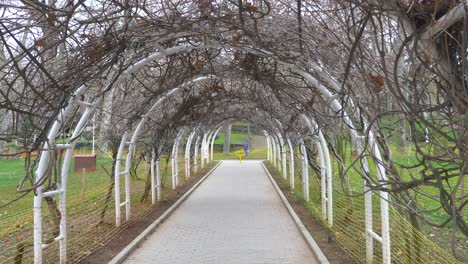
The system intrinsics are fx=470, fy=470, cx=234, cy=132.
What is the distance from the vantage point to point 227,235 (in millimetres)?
9531

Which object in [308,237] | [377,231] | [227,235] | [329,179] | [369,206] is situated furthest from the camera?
[227,235]

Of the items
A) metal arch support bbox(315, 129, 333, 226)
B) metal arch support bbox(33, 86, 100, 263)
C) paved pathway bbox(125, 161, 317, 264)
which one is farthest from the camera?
metal arch support bbox(315, 129, 333, 226)

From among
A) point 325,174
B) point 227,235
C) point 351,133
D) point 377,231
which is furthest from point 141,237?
point 351,133

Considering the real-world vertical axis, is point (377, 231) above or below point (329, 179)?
below

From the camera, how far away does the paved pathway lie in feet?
25.3

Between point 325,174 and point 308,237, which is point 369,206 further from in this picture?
point 325,174

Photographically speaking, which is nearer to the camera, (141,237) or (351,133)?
(351,133)

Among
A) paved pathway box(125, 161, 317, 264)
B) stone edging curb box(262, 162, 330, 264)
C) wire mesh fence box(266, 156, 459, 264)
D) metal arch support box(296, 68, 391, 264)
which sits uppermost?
metal arch support box(296, 68, 391, 264)

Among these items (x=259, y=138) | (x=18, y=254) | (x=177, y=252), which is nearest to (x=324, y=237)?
(x=177, y=252)

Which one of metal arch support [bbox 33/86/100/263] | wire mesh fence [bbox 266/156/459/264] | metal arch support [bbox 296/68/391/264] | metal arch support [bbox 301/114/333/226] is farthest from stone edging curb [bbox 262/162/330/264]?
metal arch support [bbox 33/86/100/263]

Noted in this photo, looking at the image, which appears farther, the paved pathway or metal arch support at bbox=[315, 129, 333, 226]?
metal arch support at bbox=[315, 129, 333, 226]

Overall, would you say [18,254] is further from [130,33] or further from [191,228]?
[191,228]

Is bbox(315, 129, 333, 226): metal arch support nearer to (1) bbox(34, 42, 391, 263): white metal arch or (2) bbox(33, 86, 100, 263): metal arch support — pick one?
(1) bbox(34, 42, 391, 263): white metal arch

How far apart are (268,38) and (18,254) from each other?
4019 millimetres
